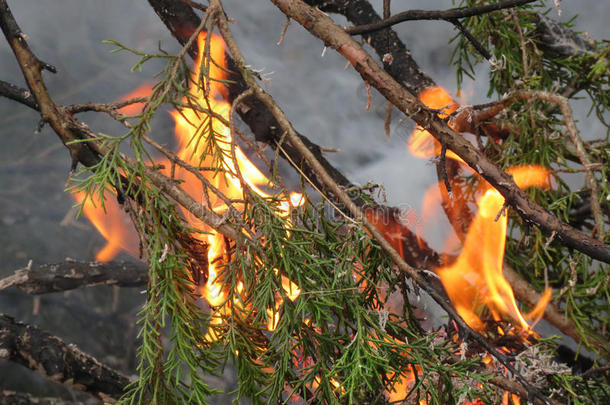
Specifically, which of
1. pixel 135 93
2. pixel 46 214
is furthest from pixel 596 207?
pixel 46 214

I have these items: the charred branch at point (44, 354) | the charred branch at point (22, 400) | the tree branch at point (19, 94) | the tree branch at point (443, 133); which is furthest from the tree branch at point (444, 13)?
the charred branch at point (22, 400)

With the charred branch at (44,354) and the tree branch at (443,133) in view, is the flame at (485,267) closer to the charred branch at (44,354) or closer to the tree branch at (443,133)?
the tree branch at (443,133)

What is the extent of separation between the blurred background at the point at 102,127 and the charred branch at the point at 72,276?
0.64 ft

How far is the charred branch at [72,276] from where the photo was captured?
3.76 ft

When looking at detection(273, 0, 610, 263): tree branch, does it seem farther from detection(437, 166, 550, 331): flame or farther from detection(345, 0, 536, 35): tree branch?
detection(437, 166, 550, 331): flame

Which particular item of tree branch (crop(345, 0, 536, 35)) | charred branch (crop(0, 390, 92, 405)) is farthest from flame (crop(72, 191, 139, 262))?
tree branch (crop(345, 0, 536, 35))

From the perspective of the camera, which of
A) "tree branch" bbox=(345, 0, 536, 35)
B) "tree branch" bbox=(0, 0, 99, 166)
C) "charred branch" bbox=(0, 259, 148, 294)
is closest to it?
"tree branch" bbox=(345, 0, 536, 35)

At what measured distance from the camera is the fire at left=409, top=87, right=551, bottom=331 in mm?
1175

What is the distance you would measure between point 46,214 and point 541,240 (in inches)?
48.1

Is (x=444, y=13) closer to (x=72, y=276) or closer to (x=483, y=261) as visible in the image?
(x=483, y=261)

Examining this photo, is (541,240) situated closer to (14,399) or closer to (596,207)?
(596,207)

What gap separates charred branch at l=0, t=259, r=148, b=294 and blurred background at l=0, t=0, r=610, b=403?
0.64 ft

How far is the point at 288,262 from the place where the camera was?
583 millimetres

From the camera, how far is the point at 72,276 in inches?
47.6
